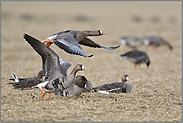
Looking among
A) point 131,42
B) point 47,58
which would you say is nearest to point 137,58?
point 131,42

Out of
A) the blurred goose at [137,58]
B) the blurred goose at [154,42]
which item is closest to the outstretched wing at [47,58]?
the blurred goose at [137,58]

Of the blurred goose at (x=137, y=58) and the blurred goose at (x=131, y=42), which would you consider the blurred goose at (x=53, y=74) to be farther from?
the blurred goose at (x=131, y=42)

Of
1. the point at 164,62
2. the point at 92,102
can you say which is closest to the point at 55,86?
the point at 92,102

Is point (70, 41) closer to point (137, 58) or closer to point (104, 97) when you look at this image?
point (104, 97)

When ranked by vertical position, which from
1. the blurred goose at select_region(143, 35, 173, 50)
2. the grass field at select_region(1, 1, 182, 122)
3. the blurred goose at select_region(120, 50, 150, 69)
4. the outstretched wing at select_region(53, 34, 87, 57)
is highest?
the blurred goose at select_region(143, 35, 173, 50)

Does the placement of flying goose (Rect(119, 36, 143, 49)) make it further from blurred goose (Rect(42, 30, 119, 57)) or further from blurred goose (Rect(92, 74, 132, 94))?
blurred goose (Rect(92, 74, 132, 94))

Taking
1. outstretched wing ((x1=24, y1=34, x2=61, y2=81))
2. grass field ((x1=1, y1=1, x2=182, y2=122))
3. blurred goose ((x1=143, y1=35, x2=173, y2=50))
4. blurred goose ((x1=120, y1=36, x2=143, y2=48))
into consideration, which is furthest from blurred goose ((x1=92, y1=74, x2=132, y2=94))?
blurred goose ((x1=143, y1=35, x2=173, y2=50))

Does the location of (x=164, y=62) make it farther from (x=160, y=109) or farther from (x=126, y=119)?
(x=126, y=119)

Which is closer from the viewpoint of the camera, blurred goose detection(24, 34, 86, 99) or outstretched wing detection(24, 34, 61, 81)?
outstretched wing detection(24, 34, 61, 81)

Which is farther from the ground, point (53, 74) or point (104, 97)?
point (53, 74)

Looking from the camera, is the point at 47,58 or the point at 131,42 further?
the point at 131,42

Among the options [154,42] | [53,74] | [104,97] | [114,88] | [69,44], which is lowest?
[104,97]

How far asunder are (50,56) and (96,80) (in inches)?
146

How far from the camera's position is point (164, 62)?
543 inches
